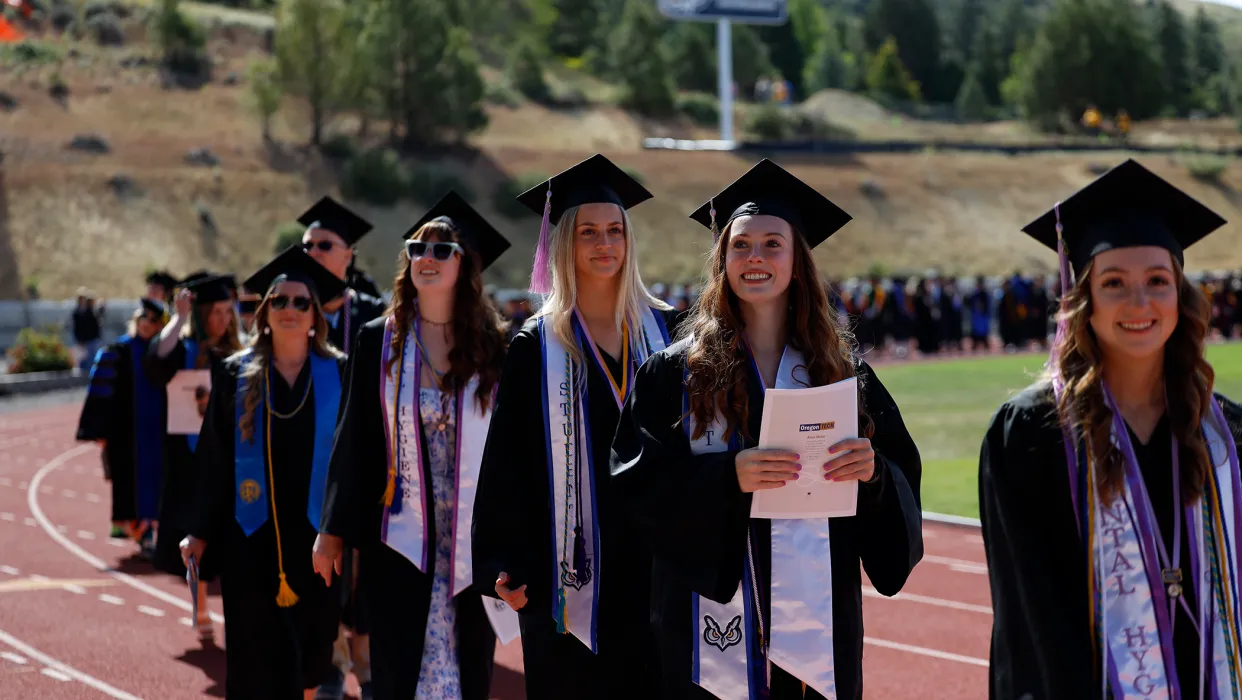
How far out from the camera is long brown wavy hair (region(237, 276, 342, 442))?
5.87 m

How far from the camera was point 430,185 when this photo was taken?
57.6 m

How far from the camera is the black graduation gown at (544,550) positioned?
14.2 ft

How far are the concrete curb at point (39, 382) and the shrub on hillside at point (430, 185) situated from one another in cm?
2800

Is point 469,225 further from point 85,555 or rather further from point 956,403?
point 956,403

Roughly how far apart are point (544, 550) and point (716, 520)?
1.09 m

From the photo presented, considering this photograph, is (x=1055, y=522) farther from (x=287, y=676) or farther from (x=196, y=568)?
(x=196, y=568)

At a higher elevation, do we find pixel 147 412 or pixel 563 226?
pixel 563 226

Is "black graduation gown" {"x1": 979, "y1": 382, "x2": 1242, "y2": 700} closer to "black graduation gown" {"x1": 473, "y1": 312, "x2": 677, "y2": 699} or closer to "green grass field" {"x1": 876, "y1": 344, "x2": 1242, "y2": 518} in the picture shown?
"black graduation gown" {"x1": 473, "y1": 312, "x2": 677, "y2": 699}

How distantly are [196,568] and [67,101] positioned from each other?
62666 millimetres

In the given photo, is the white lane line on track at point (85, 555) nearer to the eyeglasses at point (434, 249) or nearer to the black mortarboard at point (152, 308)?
the black mortarboard at point (152, 308)

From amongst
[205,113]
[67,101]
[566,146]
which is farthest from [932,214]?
[67,101]

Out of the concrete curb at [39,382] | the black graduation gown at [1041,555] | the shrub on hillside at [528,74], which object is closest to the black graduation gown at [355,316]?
the black graduation gown at [1041,555]

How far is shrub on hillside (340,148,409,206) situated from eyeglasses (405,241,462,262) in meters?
52.2

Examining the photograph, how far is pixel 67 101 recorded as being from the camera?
62938mm
